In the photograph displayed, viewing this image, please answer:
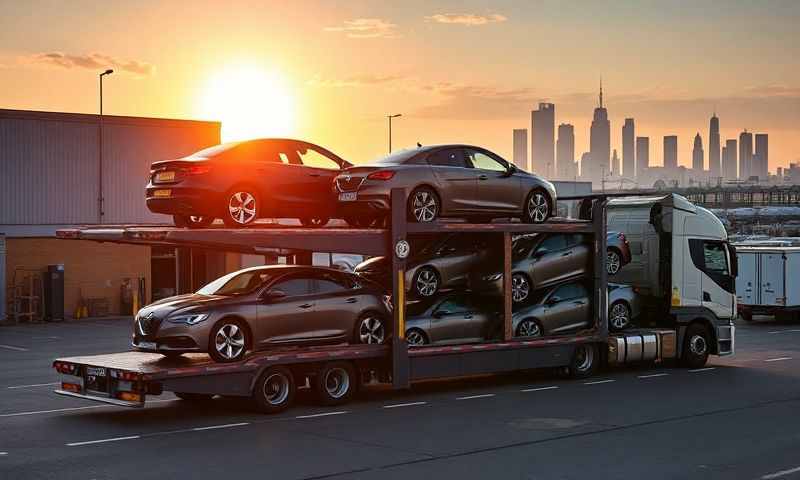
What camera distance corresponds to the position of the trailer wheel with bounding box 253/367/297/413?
15500mm

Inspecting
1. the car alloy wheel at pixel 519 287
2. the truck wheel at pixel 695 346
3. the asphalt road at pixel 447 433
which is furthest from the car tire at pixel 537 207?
the truck wheel at pixel 695 346

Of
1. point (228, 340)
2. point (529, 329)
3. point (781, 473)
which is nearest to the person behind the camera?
point (781, 473)

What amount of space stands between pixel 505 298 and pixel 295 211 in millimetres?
3912

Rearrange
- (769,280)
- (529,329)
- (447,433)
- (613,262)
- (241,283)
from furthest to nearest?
(769,280) → (613,262) → (529,329) → (241,283) → (447,433)

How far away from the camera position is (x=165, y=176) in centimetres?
1619

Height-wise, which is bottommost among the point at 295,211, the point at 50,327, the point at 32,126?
the point at 50,327

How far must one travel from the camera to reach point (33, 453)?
12.8 metres

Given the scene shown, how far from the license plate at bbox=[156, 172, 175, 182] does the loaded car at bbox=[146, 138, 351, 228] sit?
0.05ft

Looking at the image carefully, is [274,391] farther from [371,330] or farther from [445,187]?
[445,187]

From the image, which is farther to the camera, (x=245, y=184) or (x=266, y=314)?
(x=245, y=184)

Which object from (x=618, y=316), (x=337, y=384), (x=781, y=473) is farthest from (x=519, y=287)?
(x=781, y=473)

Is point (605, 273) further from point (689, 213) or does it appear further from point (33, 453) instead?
point (33, 453)

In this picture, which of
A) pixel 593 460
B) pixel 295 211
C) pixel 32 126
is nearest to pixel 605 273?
pixel 295 211

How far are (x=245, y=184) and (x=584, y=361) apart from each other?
7446mm
